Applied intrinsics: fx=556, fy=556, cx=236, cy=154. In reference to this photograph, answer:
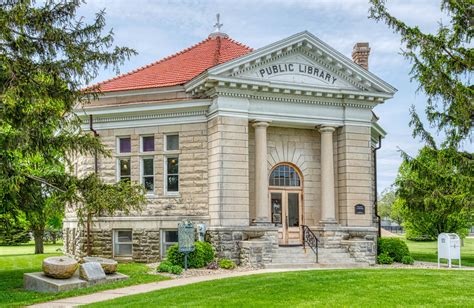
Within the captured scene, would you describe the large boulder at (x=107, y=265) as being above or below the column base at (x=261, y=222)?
below

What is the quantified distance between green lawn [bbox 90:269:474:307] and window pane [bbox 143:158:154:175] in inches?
312

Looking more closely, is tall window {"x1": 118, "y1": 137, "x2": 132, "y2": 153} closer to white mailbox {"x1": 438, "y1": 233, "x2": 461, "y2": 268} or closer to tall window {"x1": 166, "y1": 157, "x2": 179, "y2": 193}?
tall window {"x1": 166, "y1": 157, "x2": 179, "y2": 193}

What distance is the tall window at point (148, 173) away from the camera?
21875 millimetres

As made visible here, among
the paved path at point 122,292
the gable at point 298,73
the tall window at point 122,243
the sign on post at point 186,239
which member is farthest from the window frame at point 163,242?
the gable at point 298,73

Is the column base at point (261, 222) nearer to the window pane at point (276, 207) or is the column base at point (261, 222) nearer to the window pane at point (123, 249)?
the window pane at point (276, 207)

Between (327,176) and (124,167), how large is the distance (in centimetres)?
808

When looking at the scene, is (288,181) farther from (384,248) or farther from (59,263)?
(59,263)

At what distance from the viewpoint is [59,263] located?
14.6 metres

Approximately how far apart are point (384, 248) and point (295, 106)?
660cm

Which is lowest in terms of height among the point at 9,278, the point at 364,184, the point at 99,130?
the point at 9,278

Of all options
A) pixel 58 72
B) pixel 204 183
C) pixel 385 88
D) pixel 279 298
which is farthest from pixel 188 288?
pixel 385 88

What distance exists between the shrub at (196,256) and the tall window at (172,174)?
10.8 feet

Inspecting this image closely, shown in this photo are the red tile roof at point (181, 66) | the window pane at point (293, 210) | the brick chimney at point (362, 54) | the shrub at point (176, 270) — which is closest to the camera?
the shrub at point (176, 270)

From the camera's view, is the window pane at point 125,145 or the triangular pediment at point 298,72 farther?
the window pane at point 125,145
